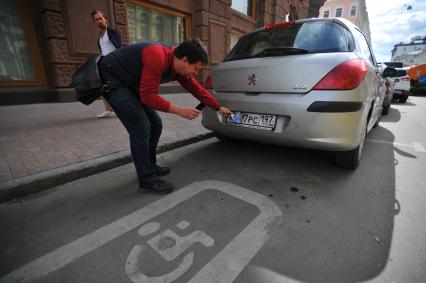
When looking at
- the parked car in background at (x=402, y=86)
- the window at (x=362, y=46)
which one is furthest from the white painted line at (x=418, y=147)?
the parked car in background at (x=402, y=86)

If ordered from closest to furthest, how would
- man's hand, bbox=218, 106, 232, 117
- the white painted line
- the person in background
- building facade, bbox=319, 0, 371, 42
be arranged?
man's hand, bbox=218, 106, 232, 117 → the white painted line → the person in background → building facade, bbox=319, 0, 371, 42

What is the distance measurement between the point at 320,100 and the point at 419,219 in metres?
1.13

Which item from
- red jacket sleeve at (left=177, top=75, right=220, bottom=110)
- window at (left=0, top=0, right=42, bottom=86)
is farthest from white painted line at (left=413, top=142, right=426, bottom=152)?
window at (left=0, top=0, right=42, bottom=86)

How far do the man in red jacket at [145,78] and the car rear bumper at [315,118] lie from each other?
30.7 inches

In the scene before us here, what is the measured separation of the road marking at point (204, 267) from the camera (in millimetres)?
1288

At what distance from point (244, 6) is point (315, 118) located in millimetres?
11156

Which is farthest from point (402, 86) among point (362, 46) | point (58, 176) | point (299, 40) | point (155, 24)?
point (58, 176)

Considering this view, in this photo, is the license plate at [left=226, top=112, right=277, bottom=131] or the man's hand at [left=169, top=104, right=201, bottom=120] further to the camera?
the license plate at [left=226, top=112, right=277, bottom=131]

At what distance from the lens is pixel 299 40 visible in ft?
7.75

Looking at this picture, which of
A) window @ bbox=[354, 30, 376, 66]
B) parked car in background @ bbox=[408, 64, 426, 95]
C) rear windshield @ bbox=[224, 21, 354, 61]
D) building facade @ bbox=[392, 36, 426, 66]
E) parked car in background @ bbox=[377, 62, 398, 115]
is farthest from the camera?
building facade @ bbox=[392, 36, 426, 66]

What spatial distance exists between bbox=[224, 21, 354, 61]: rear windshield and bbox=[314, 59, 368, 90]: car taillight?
0.22 meters

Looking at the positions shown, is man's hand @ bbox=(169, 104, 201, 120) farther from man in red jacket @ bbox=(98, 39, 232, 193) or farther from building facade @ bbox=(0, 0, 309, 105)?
building facade @ bbox=(0, 0, 309, 105)

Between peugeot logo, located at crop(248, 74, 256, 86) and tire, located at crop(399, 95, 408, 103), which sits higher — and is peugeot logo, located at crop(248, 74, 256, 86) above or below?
above

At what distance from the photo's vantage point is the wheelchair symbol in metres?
1.27
